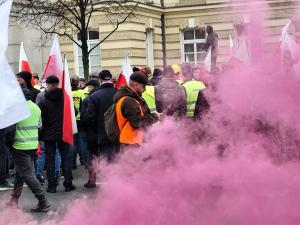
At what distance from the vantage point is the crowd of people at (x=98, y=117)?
21.0 feet

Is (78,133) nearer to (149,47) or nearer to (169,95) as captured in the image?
(169,95)

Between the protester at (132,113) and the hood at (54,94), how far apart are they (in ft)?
8.16

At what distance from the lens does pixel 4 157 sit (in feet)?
31.5

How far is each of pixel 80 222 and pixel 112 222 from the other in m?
0.51

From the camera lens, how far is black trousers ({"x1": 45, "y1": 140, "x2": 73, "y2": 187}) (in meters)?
8.91

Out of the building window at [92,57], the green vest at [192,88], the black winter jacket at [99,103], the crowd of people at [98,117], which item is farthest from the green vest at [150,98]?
the building window at [92,57]

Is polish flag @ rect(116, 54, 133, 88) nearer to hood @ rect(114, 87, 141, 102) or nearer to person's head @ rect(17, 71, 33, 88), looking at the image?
person's head @ rect(17, 71, 33, 88)

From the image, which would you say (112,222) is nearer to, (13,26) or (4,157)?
(4,157)

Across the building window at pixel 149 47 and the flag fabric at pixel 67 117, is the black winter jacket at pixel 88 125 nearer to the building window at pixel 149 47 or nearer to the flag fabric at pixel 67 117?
the flag fabric at pixel 67 117

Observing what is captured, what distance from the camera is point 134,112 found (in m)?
6.35

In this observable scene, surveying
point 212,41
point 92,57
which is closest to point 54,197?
point 212,41

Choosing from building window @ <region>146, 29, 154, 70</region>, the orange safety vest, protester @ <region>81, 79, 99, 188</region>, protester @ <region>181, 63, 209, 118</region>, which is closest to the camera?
protester @ <region>181, 63, 209, 118</region>

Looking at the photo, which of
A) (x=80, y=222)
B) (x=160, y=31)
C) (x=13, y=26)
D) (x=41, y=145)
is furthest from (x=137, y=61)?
(x=80, y=222)

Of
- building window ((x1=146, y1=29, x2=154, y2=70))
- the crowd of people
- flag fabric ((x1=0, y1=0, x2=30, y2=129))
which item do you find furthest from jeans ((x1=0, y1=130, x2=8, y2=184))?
building window ((x1=146, y1=29, x2=154, y2=70))
